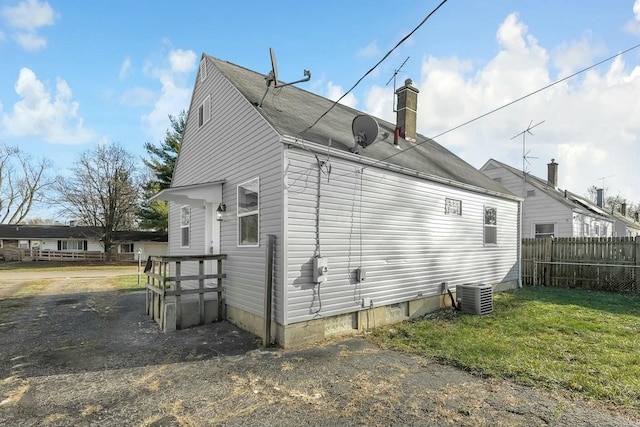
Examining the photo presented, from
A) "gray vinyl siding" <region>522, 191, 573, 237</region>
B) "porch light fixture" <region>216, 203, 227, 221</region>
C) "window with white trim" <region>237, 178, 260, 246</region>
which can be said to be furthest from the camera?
"gray vinyl siding" <region>522, 191, 573, 237</region>

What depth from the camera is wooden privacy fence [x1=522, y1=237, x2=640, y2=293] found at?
11.0 metres

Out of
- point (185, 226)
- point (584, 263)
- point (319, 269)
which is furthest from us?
point (584, 263)

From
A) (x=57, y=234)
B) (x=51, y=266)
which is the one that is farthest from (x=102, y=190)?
(x=57, y=234)

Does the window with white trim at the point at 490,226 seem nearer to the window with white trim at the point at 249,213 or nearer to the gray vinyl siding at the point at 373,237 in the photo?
the gray vinyl siding at the point at 373,237

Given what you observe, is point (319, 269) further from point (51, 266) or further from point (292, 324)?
point (51, 266)

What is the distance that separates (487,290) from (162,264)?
24.7ft

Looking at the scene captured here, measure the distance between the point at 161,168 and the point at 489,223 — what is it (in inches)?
991

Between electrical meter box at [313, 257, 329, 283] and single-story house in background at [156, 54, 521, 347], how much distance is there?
26mm

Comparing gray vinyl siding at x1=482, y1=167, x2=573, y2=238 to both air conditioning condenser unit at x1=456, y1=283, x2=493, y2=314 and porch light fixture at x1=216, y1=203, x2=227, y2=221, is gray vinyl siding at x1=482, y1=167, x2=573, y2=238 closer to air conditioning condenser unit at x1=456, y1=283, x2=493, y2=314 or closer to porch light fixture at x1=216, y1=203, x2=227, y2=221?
air conditioning condenser unit at x1=456, y1=283, x2=493, y2=314

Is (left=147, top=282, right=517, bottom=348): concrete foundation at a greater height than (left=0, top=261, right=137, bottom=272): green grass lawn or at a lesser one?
greater

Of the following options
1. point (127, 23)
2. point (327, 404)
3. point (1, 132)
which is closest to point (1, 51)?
point (127, 23)

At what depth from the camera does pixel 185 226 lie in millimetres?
10039

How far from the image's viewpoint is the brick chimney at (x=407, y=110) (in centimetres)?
1122

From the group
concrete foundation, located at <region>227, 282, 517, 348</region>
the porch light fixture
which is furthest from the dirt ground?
the porch light fixture
